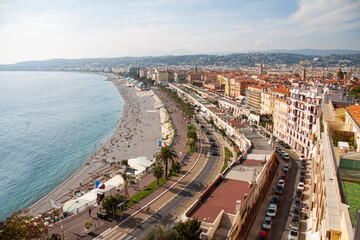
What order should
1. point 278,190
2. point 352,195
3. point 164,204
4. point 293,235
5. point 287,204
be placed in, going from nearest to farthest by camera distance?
1. point 352,195
2. point 293,235
3. point 164,204
4. point 287,204
5. point 278,190

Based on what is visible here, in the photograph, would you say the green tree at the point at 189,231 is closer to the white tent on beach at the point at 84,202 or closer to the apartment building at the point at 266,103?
the white tent on beach at the point at 84,202

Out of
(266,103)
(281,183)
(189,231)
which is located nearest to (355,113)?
(281,183)

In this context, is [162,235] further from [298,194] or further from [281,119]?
[281,119]

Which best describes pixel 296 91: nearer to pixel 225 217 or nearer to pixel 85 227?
pixel 225 217

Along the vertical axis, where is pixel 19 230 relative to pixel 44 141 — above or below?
above

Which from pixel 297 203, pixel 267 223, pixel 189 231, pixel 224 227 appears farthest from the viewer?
pixel 297 203

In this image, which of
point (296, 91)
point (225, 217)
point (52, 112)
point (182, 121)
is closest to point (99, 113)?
point (52, 112)
